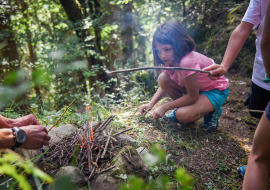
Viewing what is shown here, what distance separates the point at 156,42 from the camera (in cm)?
238

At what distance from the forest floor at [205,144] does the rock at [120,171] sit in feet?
0.45

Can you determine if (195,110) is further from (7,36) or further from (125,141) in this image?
(7,36)

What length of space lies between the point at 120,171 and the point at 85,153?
466 millimetres

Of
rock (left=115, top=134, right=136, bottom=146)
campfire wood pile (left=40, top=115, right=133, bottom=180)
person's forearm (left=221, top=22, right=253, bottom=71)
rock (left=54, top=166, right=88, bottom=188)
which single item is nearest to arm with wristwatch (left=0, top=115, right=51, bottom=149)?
campfire wood pile (left=40, top=115, right=133, bottom=180)

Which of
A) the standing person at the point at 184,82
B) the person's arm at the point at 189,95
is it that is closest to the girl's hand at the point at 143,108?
the standing person at the point at 184,82

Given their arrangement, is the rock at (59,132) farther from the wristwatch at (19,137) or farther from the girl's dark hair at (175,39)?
the girl's dark hair at (175,39)

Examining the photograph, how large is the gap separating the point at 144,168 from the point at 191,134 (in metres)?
1.19

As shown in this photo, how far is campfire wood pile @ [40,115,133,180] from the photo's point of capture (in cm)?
159

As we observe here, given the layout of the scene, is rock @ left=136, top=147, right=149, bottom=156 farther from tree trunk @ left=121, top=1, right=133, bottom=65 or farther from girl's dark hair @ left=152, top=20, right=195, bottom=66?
tree trunk @ left=121, top=1, right=133, bottom=65

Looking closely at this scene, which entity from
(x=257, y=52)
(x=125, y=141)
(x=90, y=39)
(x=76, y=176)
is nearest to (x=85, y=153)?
(x=76, y=176)

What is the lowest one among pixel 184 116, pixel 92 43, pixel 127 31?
pixel 184 116

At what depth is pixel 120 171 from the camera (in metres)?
1.49

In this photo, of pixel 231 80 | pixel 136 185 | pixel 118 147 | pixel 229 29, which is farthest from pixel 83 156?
pixel 229 29

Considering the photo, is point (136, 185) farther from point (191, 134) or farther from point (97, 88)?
point (97, 88)
